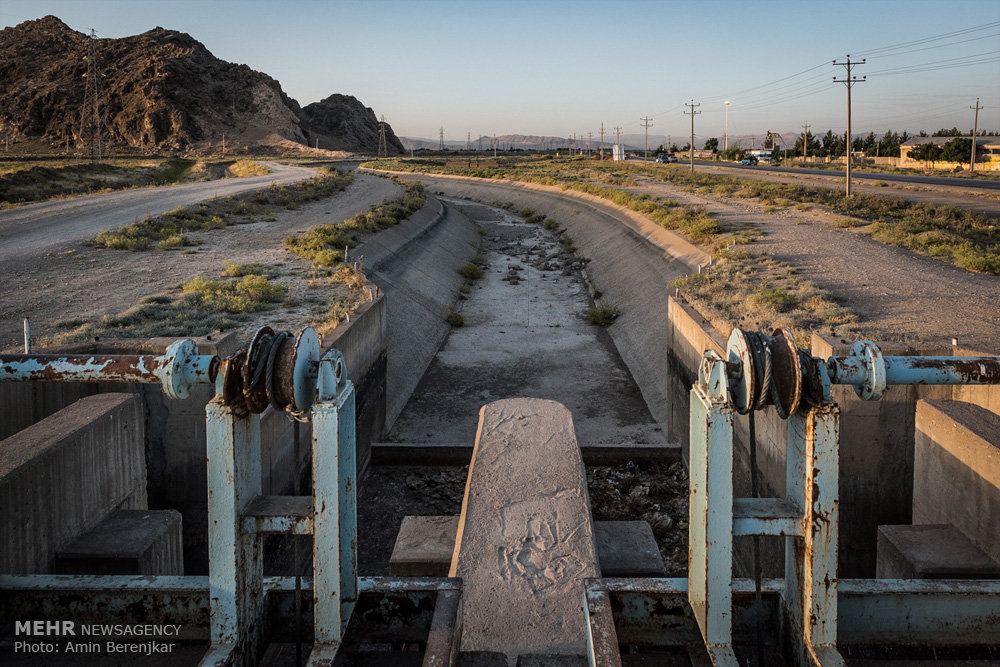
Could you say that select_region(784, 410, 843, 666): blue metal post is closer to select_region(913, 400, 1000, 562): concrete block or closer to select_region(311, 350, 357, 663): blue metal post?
select_region(311, 350, 357, 663): blue metal post

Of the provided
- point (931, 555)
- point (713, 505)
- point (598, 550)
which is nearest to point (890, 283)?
point (931, 555)

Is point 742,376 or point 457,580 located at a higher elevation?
point 742,376

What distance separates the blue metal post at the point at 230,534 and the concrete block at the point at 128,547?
2.50 metres

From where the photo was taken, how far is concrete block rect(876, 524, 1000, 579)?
6293mm

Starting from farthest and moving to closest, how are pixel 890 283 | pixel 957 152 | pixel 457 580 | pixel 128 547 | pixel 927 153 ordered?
1. pixel 927 153
2. pixel 957 152
3. pixel 890 283
4. pixel 128 547
5. pixel 457 580

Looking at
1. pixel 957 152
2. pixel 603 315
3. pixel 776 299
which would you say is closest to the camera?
pixel 776 299

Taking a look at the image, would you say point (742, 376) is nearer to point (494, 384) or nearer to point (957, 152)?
point (494, 384)

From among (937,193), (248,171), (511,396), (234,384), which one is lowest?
(511,396)

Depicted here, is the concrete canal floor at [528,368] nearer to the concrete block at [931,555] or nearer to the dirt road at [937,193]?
the concrete block at [931,555]

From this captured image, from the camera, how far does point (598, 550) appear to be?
734cm

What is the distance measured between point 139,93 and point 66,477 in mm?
137144

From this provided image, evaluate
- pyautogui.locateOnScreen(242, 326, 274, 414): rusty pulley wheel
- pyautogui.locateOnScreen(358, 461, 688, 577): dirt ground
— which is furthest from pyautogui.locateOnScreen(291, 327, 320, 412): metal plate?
pyautogui.locateOnScreen(358, 461, 688, 577): dirt ground

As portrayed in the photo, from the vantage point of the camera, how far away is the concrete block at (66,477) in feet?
18.6

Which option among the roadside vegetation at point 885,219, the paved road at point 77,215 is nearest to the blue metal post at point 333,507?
the paved road at point 77,215
